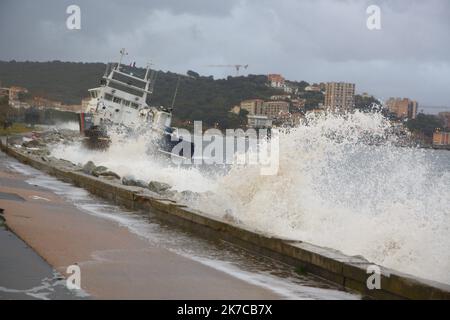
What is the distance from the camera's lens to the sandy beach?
19.9ft

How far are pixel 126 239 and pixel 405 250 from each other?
174 inches

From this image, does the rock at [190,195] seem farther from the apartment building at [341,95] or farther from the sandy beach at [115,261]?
the apartment building at [341,95]

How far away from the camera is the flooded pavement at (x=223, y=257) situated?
21.8ft

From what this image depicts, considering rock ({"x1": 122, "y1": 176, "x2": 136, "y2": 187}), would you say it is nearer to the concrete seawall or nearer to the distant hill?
the concrete seawall

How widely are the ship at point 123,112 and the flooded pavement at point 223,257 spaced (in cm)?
2864

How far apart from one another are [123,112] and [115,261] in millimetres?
37718

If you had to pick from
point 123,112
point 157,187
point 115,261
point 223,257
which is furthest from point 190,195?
point 123,112

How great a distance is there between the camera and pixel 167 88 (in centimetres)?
6881

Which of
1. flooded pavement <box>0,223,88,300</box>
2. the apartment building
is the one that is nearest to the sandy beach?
flooded pavement <box>0,223,88,300</box>

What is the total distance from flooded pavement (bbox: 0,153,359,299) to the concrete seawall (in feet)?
0.46

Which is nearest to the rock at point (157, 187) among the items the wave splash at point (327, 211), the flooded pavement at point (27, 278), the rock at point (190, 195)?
the rock at point (190, 195)

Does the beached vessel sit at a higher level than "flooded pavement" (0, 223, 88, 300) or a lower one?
higher
